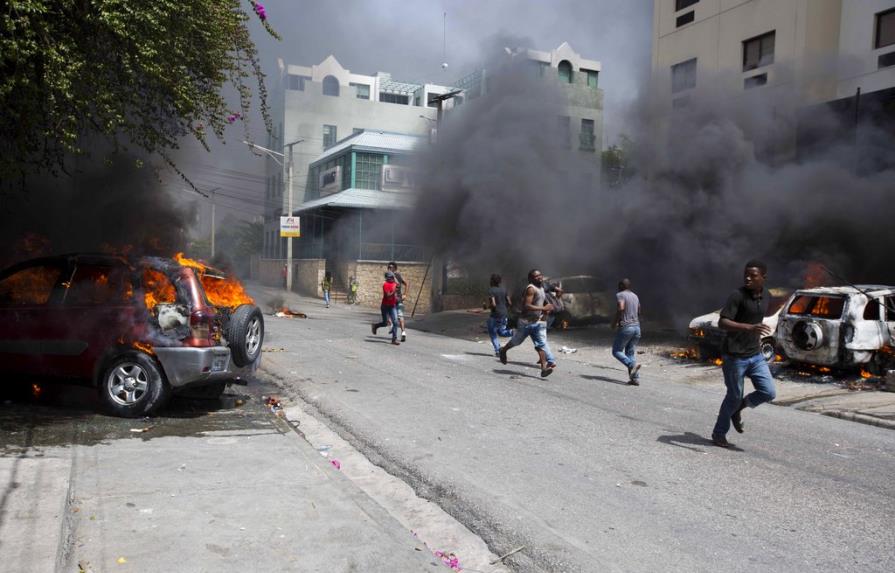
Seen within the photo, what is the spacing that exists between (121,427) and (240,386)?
2.61 meters

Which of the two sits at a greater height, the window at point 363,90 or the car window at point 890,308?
the window at point 363,90

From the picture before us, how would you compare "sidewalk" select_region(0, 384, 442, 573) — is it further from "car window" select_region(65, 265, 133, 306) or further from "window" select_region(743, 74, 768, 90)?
"window" select_region(743, 74, 768, 90)

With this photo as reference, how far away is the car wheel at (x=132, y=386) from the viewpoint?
6410mm

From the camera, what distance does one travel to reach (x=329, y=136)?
1823 inches

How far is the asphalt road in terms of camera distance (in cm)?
383

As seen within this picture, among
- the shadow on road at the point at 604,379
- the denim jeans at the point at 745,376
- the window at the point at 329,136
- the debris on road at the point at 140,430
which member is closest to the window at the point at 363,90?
the window at the point at 329,136

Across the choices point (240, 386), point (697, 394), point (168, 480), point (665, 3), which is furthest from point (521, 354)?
point (665, 3)

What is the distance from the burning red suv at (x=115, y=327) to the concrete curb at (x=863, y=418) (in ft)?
23.2

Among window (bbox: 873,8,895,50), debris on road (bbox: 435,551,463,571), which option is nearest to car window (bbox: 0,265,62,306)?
debris on road (bbox: 435,551,463,571)

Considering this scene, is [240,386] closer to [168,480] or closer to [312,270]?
[168,480]

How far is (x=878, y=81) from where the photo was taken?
19.2 m

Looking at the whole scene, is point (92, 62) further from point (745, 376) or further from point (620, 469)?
point (745, 376)

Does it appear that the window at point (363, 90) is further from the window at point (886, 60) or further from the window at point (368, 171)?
the window at point (886, 60)

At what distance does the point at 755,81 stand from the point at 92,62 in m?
21.2
